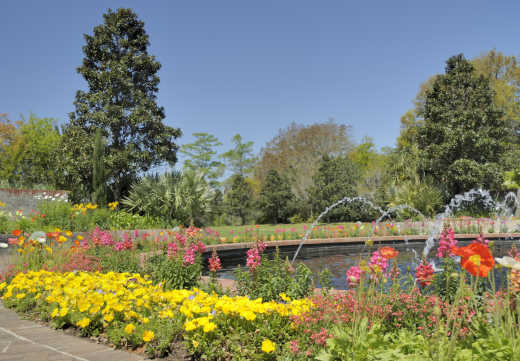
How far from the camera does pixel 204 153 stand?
40312mm

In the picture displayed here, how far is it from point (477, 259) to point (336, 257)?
722 cm

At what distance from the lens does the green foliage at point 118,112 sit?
14891 millimetres

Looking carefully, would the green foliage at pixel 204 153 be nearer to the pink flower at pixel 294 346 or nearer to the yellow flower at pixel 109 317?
the yellow flower at pixel 109 317

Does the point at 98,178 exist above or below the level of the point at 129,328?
above

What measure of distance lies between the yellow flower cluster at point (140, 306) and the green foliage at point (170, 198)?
7.77 meters

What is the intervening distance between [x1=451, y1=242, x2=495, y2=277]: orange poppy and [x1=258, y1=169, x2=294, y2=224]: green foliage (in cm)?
2014

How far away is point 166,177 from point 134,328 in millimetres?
9825

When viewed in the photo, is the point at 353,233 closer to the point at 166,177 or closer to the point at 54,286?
the point at 166,177

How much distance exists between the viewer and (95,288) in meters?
3.41

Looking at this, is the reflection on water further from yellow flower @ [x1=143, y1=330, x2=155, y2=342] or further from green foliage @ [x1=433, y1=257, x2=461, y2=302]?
yellow flower @ [x1=143, y1=330, x2=155, y2=342]

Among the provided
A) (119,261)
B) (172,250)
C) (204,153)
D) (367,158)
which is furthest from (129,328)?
(204,153)

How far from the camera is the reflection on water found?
6.54 metres

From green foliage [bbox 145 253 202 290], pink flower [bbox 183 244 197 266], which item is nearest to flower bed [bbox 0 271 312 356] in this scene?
green foliage [bbox 145 253 202 290]

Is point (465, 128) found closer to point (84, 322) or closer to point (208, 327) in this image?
point (208, 327)
